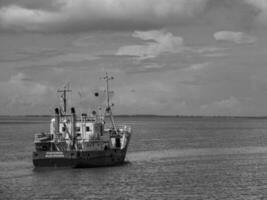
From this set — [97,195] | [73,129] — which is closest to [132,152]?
[73,129]

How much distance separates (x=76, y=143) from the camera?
70.2m

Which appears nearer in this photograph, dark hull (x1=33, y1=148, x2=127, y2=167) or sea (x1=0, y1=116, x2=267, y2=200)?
sea (x1=0, y1=116, x2=267, y2=200)

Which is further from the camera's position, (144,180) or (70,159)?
(70,159)

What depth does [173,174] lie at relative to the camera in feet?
221

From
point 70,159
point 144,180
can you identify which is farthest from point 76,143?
point 144,180

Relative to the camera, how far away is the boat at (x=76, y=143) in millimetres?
67375

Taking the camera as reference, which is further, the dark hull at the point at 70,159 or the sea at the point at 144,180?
the dark hull at the point at 70,159

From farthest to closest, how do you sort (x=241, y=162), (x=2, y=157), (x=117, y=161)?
(x=2, y=157) → (x=241, y=162) → (x=117, y=161)

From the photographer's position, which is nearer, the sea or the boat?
the sea

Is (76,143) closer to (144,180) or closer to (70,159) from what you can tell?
(70,159)

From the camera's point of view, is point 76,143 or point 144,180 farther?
point 76,143

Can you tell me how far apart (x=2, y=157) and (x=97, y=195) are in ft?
137

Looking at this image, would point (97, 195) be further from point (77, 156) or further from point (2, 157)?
point (2, 157)

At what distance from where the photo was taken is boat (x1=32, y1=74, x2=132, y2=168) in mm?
67375
